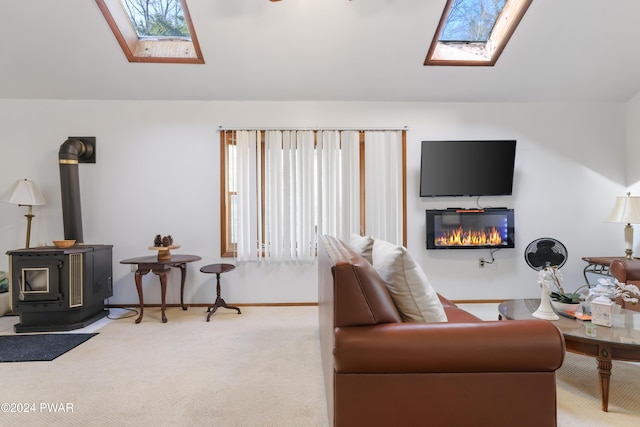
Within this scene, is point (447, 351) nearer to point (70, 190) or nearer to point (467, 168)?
point (467, 168)

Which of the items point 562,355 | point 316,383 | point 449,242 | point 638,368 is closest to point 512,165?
point 449,242

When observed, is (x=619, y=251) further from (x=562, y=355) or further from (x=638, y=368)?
(x=562, y=355)

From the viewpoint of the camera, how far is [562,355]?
1220 mm

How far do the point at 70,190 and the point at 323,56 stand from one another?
10.4ft

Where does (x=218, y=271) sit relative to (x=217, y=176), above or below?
below

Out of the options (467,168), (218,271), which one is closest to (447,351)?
(218,271)

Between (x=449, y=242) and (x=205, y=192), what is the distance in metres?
3.10

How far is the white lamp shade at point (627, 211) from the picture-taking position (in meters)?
3.27

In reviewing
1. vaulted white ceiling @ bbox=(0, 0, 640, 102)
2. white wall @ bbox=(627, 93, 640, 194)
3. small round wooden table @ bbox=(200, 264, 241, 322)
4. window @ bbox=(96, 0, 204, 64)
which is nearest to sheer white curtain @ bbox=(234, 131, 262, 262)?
small round wooden table @ bbox=(200, 264, 241, 322)

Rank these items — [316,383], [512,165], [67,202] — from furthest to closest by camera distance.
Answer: [512,165] < [67,202] < [316,383]

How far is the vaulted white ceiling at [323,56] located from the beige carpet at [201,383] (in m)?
2.75

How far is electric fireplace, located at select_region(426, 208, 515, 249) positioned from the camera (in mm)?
3830

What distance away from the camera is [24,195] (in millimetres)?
3453

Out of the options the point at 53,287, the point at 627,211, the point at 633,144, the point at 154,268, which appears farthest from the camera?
the point at 633,144
